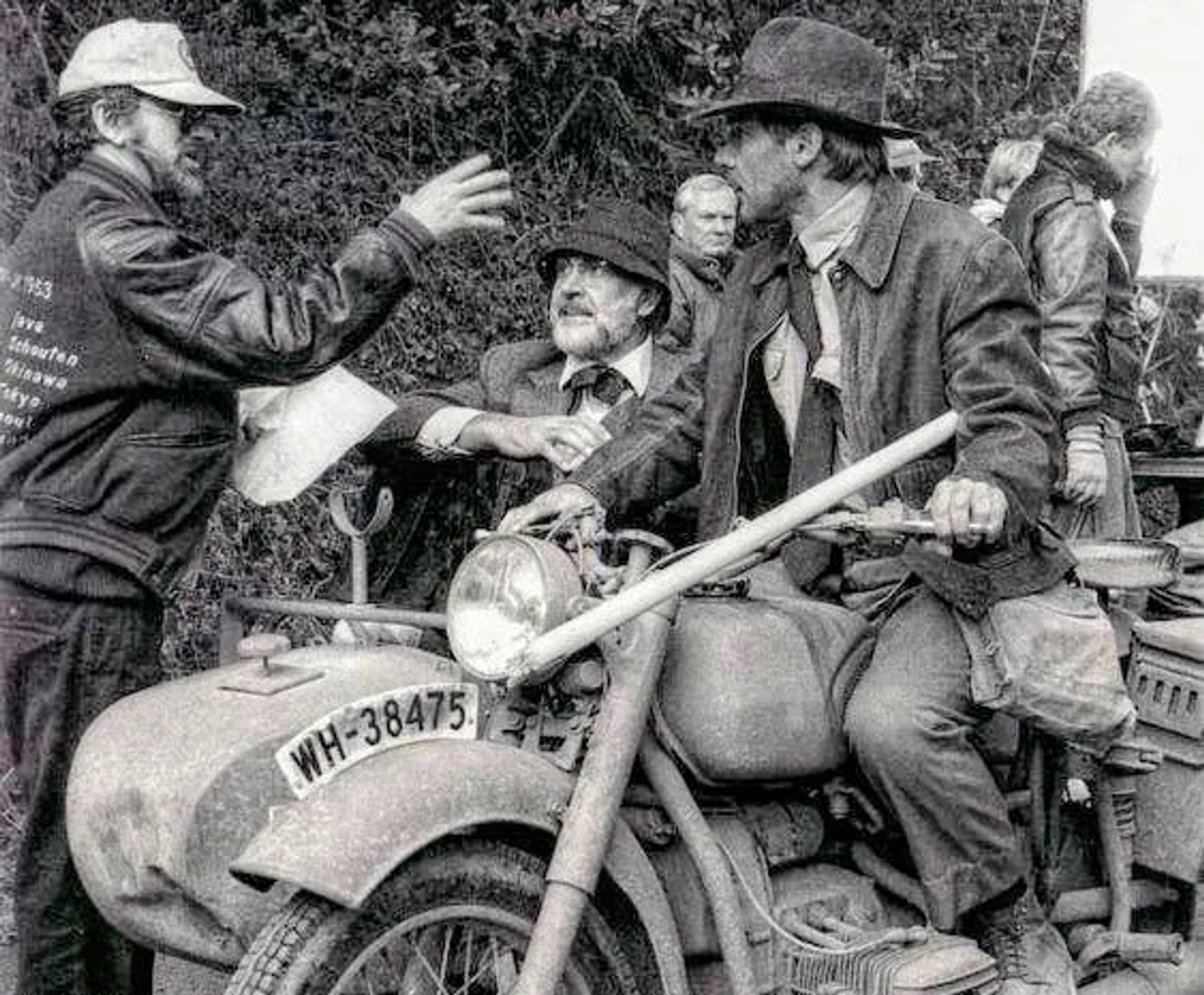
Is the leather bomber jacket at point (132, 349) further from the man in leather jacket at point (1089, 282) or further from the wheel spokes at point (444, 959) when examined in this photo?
the man in leather jacket at point (1089, 282)

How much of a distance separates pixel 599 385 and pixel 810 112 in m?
1.55

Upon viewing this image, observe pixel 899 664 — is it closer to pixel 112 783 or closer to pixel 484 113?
pixel 112 783

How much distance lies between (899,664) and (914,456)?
0.46 m

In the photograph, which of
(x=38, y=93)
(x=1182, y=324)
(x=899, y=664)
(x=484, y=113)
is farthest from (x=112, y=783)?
(x=1182, y=324)

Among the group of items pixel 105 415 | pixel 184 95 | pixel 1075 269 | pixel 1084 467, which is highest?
pixel 184 95

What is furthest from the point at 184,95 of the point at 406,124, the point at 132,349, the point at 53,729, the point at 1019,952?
the point at 406,124

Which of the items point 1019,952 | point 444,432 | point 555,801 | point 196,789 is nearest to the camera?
point 555,801

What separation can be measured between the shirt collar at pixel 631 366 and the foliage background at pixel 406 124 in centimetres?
197

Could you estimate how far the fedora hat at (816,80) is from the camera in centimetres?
396

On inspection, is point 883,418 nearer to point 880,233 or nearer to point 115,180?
point 880,233

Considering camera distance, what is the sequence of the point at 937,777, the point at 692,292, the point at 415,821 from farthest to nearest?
1. the point at 692,292
2. the point at 937,777
3. the point at 415,821

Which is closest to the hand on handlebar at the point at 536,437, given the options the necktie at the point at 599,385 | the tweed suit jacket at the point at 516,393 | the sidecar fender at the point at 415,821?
the tweed suit jacket at the point at 516,393

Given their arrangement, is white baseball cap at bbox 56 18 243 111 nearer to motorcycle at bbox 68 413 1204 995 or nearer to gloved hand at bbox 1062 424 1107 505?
motorcycle at bbox 68 413 1204 995

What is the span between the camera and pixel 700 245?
6.95 m
